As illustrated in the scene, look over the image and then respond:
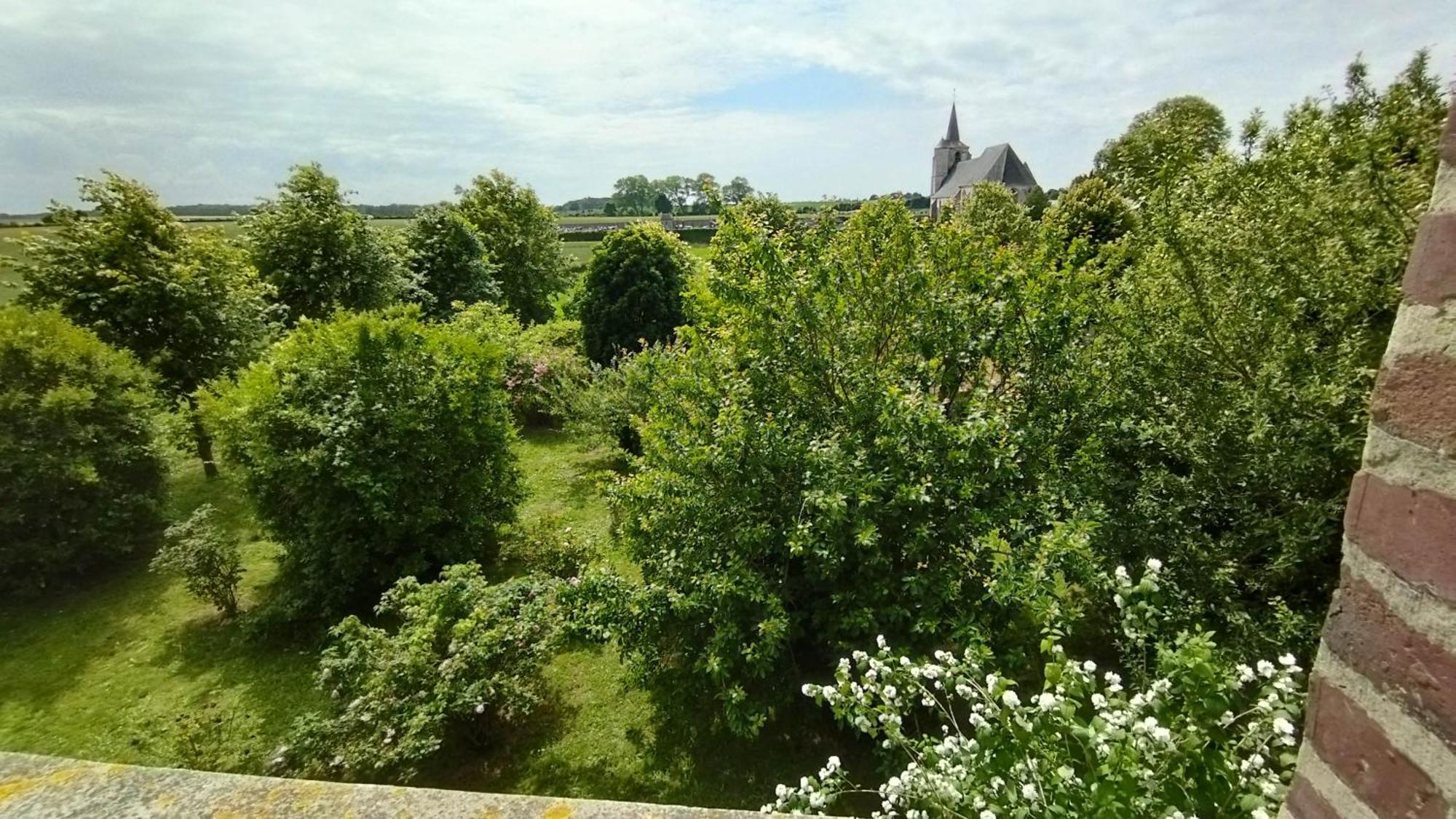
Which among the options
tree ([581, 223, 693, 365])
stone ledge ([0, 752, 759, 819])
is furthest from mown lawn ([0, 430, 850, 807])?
tree ([581, 223, 693, 365])

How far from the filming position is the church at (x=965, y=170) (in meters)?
53.7

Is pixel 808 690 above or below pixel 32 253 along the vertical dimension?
below

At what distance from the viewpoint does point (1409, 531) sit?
0.89 m

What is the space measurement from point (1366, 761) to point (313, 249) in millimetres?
18940

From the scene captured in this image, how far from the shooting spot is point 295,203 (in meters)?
15.6

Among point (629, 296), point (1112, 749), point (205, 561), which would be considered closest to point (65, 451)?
point (205, 561)

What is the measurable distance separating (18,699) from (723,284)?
9.03 m

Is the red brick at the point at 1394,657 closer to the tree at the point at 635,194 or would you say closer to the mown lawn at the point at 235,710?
the mown lawn at the point at 235,710

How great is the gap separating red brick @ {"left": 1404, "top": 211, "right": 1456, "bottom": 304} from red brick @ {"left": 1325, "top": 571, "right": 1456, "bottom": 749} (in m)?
0.42

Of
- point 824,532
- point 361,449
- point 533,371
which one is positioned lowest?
point 533,371

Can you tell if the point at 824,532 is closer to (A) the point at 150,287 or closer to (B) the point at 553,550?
(B) the point at 553,550

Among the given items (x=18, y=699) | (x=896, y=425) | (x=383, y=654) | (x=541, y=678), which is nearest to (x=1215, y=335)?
(x=896, y=425)

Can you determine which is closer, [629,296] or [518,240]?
[629,296]

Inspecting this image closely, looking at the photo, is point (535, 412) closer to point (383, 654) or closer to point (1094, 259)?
point (383, 654)
